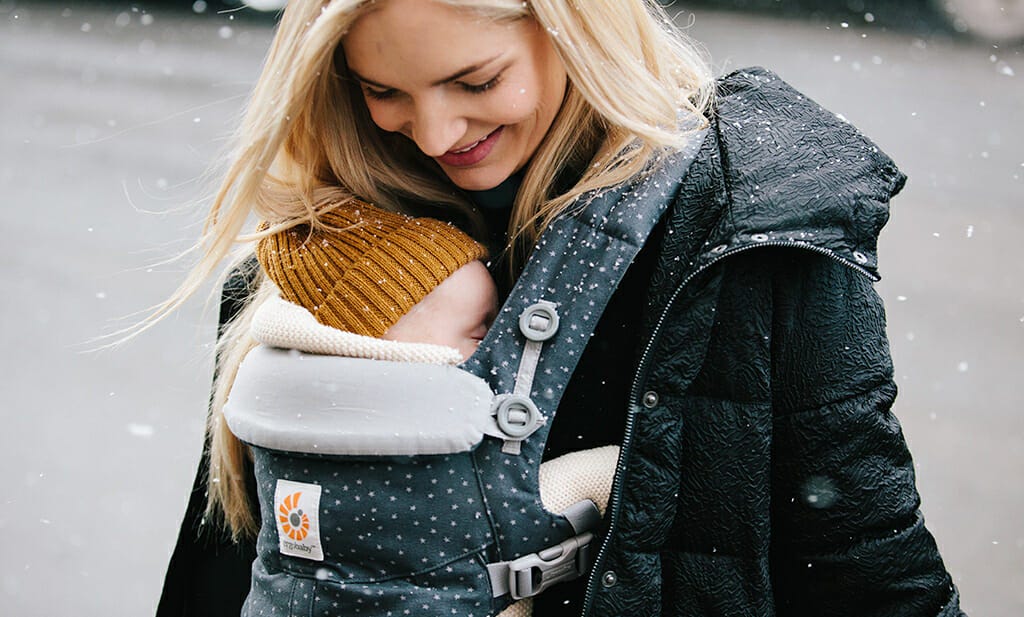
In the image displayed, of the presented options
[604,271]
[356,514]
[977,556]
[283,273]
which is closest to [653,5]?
[604,271]

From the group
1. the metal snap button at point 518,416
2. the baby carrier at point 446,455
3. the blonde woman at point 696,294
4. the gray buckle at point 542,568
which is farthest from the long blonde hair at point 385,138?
the gray buckle at point 542,568

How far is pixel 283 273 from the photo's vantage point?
1396 millimetres

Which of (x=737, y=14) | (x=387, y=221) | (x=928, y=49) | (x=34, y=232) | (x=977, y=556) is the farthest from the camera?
(x=737, y=14)

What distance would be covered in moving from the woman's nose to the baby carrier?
19 cm

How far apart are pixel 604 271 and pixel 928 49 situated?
6225 millimetres

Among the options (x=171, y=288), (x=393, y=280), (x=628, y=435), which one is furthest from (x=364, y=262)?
(x=171, y=288)

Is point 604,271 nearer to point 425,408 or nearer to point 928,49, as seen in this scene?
point 425,408

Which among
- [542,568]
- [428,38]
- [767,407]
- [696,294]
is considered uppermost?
[428,38]

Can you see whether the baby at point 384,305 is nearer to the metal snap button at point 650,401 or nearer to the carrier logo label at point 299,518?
the carrier logo label at point 299,518

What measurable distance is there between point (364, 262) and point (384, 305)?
3.0 inches

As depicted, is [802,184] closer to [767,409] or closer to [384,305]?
[767,409]

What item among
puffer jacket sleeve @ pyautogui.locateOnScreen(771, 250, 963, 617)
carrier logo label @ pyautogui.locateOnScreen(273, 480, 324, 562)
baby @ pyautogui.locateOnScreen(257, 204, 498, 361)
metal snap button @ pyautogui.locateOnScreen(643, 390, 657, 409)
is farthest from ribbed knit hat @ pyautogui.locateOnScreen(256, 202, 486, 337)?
puffer jacket sleeve @ pyautogui.locateOnScreen(771, 250, 963, 617)

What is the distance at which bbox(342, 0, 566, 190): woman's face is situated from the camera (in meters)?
→ 1.23

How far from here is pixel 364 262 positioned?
135 centimetres
